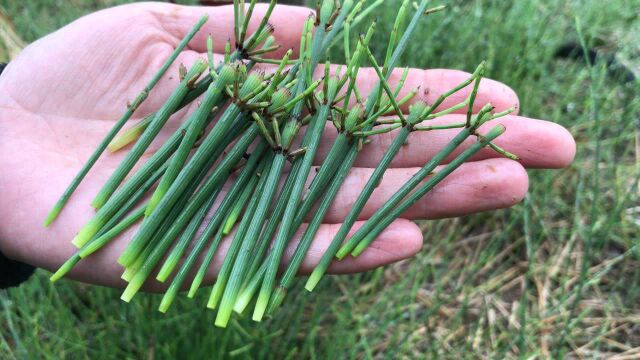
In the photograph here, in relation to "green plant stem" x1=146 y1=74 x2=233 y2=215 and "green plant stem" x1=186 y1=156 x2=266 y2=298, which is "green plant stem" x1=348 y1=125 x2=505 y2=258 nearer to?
"green plant stem" x1=186 y1=156 x2=266 y2=298

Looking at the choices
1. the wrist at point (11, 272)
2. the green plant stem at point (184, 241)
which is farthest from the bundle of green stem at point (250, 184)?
the wrist at point (11, 272)

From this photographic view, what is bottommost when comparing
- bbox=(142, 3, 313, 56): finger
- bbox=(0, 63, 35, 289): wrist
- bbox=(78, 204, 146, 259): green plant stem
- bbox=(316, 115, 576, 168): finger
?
bbox=(0, 63, 35, 289): wrist

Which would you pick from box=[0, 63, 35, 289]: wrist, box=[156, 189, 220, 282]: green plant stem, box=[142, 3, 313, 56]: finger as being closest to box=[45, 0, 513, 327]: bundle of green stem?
box=[156, 189, 220, 282]: green plant stem

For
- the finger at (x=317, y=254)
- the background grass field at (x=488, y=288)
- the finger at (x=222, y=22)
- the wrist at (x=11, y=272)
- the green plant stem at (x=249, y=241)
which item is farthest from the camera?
the finger at (x=222, y=22)

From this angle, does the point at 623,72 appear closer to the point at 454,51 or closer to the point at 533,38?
the point at 533,38

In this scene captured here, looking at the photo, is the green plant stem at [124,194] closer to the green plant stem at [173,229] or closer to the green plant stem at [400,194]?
the green plant stem at [173,229]

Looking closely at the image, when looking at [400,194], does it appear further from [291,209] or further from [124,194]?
[124,194]

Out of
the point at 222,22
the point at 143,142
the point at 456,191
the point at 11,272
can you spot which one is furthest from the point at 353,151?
the point at 11,272
